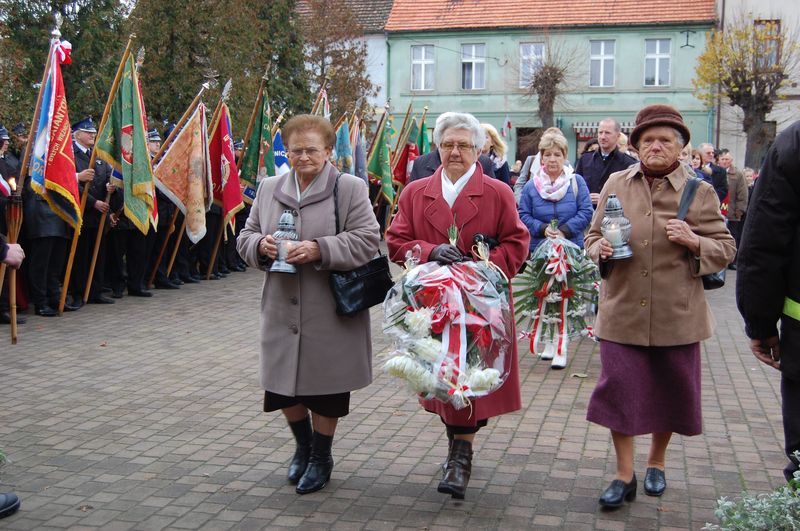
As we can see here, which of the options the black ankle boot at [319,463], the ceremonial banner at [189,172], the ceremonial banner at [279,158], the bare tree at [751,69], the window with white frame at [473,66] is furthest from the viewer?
the window with white frame at [473,66]

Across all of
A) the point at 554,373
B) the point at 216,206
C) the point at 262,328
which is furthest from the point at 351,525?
the point at 216,206

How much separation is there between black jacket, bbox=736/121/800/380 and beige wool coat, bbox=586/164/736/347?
1062 mm

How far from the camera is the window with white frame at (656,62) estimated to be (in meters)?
37.9

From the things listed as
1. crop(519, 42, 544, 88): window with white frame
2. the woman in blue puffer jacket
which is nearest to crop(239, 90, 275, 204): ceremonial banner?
the woman in blue puffer jacket

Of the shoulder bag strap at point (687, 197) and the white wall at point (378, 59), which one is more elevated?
the white wall at point (378, 59)

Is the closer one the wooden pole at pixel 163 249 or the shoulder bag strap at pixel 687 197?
the shoulder bag strap at pixel 687 197

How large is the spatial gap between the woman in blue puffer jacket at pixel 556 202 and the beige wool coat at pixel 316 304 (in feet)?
11.1

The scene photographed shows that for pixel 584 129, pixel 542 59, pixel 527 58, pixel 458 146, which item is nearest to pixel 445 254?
pixel 458 146

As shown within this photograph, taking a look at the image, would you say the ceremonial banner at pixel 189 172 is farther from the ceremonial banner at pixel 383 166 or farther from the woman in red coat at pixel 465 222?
the woman in red coat at pixel 465 222

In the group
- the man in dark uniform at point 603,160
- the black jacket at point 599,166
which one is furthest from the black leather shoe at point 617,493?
the black jacket at point 599,166

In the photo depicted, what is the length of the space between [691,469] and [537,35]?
115ft

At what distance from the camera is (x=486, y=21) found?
39.6 metres

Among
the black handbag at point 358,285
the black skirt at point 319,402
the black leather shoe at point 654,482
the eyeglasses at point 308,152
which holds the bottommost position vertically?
the black leather shoe at point 654,482

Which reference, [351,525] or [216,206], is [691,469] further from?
[216,206]
